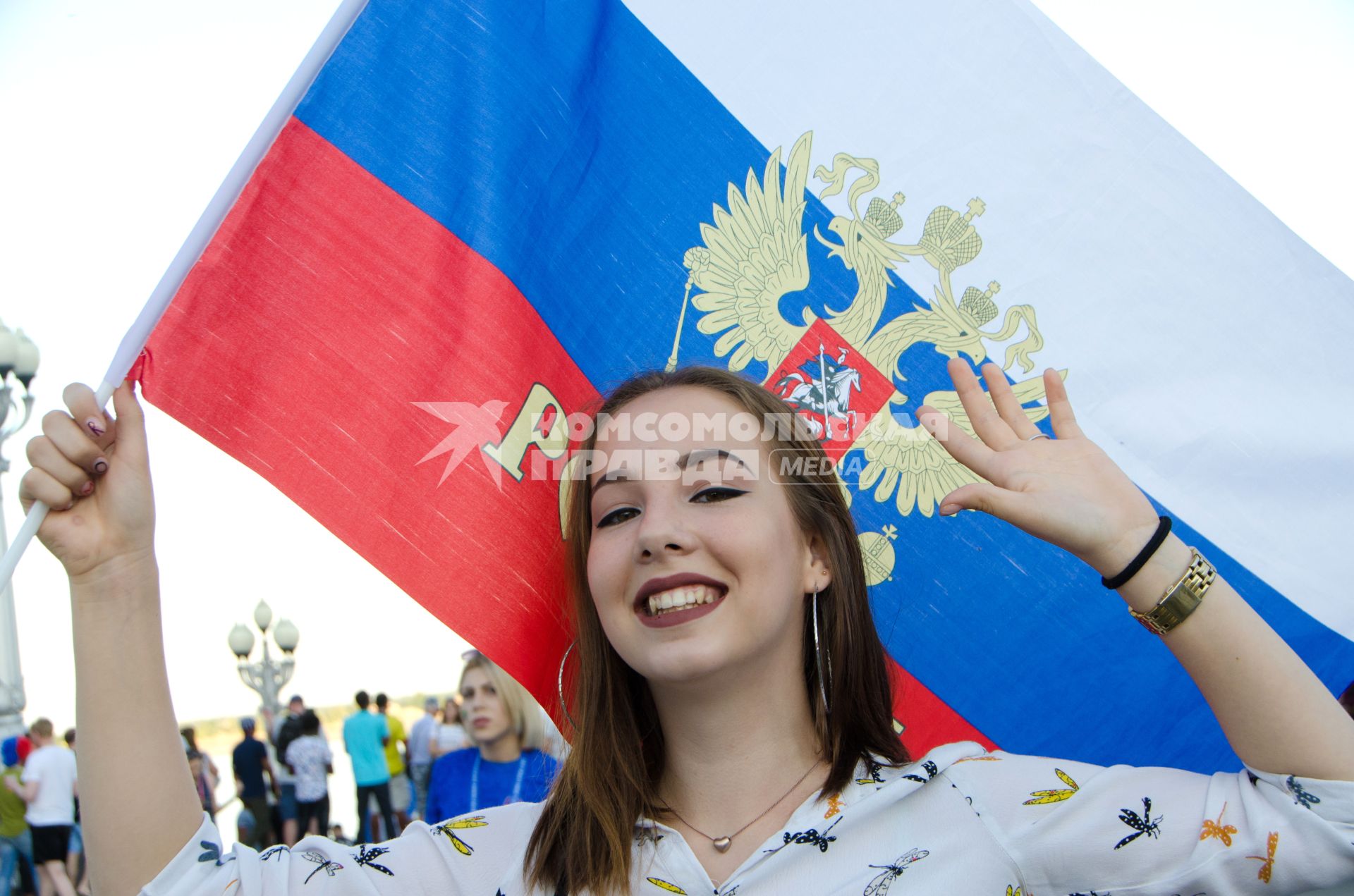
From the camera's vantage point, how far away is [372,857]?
6.20 ft

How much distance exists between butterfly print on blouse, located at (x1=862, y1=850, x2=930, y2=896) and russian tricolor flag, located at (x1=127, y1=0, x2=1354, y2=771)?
21.1 inches

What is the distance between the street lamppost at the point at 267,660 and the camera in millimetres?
15508

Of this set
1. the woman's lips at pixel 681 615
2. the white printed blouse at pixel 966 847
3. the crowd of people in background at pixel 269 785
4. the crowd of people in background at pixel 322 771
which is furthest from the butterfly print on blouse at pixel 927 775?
the crowd of people in background at pixel 322 771

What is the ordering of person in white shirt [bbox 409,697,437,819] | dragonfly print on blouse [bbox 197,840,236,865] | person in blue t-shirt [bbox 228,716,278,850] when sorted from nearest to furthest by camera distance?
1. dragonfly print on blouse [bbox 197,840,236,865]
2. person in blue t-shirt [bbox 228,716,278,850]
3. person in white shirt [bbox 409,697,437,819]

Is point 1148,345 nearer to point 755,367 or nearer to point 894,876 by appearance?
point 755,367

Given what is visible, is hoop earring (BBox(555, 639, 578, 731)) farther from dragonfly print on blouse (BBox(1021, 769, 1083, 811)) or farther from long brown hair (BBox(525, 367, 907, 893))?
dragonfly print on blouse (BBox(1021, 769, 1083, 811))

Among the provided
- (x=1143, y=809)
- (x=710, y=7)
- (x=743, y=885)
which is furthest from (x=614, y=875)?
(x=710, y=7)

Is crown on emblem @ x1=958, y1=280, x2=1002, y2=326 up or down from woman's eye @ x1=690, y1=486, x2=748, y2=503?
up

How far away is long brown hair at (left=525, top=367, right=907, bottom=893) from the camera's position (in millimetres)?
1940

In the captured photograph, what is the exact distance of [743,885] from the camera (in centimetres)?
175

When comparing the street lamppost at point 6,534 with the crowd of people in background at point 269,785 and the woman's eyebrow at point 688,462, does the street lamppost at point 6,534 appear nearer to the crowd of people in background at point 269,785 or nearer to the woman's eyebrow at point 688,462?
the crowd of people in background at point 269,785

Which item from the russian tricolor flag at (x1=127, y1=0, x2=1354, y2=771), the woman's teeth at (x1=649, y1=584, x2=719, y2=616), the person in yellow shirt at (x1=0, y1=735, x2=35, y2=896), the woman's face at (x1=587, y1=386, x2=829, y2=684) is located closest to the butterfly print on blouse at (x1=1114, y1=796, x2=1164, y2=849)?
the russian tricolor flag at (x1=127, y1=0, x2=1354, y2=771)

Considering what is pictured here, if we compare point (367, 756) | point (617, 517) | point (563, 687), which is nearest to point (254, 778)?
point (367, 756)

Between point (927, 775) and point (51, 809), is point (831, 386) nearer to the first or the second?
point (927, 775)
